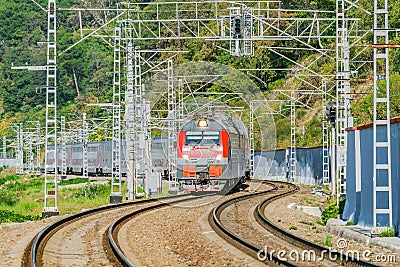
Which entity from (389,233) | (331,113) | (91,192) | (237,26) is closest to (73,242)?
(389,233)

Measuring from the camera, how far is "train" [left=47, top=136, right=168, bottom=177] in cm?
5691

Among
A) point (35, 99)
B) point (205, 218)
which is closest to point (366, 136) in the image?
point (205, 218)

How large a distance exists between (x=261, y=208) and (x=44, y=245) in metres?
12.4

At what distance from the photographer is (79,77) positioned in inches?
5605

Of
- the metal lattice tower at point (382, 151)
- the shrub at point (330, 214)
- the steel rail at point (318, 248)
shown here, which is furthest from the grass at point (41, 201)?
the metal lattice tower at point (382, 151)

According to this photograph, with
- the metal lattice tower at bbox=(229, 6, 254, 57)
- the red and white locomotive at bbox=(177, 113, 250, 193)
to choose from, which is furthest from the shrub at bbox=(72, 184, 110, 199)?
the metal lattice tower at bbox=(229, 6, 254, 57)

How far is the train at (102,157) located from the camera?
56.9m

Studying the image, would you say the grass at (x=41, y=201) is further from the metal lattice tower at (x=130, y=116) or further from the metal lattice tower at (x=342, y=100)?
the metal lattice tower at (x=342, y=100)

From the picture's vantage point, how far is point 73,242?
19.1 meters

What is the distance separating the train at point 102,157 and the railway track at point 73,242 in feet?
93.5

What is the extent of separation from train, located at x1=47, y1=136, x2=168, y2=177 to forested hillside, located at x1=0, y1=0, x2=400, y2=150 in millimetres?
8065

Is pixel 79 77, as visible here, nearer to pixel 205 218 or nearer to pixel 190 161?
pixel 190 161

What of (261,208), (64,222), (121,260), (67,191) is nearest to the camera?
(121,260)

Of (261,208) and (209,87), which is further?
(209,87)
